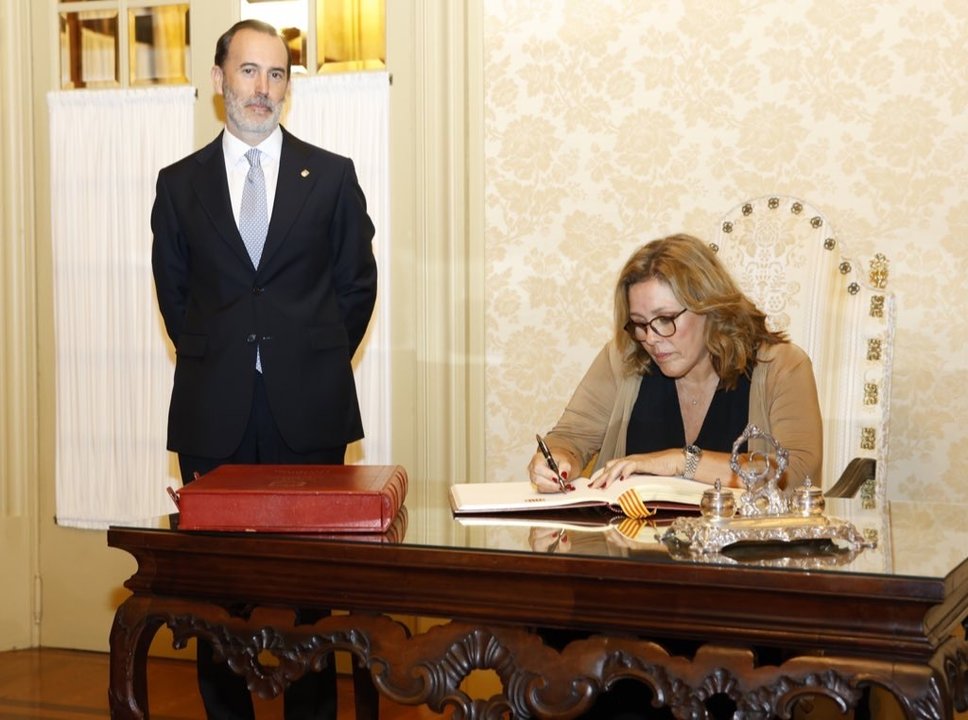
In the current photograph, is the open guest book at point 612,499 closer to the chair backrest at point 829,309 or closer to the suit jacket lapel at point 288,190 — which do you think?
the chair backrest at point 829,309

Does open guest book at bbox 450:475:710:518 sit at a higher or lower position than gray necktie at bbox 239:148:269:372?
lower

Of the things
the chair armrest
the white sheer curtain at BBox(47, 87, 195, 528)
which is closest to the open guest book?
the chair armrest

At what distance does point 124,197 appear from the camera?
4.49m

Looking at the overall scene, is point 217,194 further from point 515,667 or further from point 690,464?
point 515,667

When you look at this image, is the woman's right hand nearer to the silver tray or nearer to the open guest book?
the open guest book

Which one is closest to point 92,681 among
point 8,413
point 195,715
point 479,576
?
point 195,715

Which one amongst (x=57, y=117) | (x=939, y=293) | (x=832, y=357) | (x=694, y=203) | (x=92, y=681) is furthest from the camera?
(x=57, y=117)

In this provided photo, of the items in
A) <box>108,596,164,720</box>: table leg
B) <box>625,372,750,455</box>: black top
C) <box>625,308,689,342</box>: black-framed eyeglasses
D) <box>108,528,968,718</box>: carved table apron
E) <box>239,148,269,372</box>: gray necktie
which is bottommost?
<box>108,596,164,720</box>: table leg

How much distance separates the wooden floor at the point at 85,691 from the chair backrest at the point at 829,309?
5.00 ft

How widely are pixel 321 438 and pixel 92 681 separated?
1532 millimetres

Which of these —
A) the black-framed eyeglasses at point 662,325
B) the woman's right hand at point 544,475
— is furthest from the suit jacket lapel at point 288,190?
the woman's right hand at point 544,475

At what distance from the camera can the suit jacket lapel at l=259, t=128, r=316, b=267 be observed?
3354mm

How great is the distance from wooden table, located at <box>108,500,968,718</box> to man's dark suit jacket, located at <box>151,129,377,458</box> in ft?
4.03

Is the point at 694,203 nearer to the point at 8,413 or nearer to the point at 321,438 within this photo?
the point at 321,438
